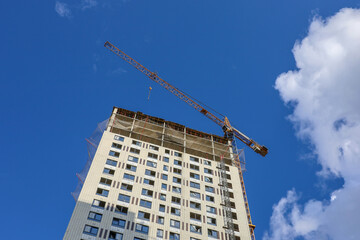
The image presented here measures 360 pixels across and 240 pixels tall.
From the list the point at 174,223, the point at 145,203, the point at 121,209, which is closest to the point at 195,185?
the point at 174,223

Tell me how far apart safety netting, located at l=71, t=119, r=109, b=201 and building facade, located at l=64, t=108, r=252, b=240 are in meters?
1.31

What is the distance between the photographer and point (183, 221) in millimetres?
49000

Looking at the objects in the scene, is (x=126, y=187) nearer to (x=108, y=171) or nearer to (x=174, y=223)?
(x=108, y=171)

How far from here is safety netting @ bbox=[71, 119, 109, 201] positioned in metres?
51.2

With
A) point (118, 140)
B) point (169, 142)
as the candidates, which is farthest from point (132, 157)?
point (169, 142)

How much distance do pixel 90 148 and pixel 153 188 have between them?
14.5 m

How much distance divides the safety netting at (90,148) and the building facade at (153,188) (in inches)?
51.7

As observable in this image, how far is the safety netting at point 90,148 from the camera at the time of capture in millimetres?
51169

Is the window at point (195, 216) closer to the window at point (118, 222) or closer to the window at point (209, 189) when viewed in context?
the window at point (209, 189)

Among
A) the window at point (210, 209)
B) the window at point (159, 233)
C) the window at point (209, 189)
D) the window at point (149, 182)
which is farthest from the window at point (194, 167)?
the window at point (159, 233)

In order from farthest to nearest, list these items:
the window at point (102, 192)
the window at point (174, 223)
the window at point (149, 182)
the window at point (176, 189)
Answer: the window at point (176, 189) < the window at point (149, 182) < the window at point (102, 192) < the window at point (174, 223)

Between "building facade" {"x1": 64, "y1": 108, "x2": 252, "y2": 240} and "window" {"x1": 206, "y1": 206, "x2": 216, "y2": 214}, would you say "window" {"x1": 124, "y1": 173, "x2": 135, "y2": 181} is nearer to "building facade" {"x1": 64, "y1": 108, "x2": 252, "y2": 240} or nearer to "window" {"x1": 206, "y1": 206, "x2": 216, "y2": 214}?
"building facade" {"x1": 64, "y1": 108, "x2": 252, "y2": 240}

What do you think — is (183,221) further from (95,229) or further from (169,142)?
(169,142)

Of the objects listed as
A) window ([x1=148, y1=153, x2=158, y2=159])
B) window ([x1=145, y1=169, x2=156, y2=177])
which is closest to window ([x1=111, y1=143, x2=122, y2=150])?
window ([x1=148, y1=153, x2=158, y2=159])
